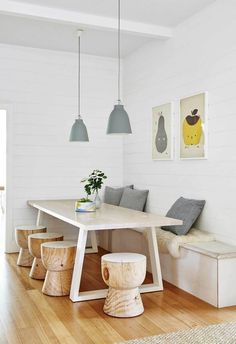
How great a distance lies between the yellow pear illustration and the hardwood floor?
1573 mm

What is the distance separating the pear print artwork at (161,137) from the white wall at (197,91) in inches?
7.5

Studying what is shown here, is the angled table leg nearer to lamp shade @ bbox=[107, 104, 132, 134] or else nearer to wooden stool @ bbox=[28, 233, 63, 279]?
wooden stool @ bbox=[28, 233, 63, 279]

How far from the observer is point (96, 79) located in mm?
6355

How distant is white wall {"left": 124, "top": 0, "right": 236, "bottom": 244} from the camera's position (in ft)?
13.2

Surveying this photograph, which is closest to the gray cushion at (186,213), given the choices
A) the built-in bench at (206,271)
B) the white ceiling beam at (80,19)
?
the built-in bench at (206,271)

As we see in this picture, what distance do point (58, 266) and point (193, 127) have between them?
2054 mm

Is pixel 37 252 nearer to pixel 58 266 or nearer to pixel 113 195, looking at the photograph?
pixel 58 266

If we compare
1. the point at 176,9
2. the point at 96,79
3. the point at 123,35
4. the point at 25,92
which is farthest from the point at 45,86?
the point at 176,9

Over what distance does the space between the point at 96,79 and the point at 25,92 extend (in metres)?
1.11

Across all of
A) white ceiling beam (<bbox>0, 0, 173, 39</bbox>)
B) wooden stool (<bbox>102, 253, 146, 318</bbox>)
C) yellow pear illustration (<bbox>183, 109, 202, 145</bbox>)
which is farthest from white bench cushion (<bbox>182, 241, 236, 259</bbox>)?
white ceiling beam (<bbox>0, 0, 173, 39</bbox>)

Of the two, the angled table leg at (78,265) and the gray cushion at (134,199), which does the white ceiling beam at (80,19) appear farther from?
the angled table leg at (78,265)

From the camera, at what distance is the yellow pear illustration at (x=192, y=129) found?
448 centimetres

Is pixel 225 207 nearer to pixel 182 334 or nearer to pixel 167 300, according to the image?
pixel 167 300

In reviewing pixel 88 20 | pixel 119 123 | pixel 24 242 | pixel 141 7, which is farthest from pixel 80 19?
pixel 24 242
